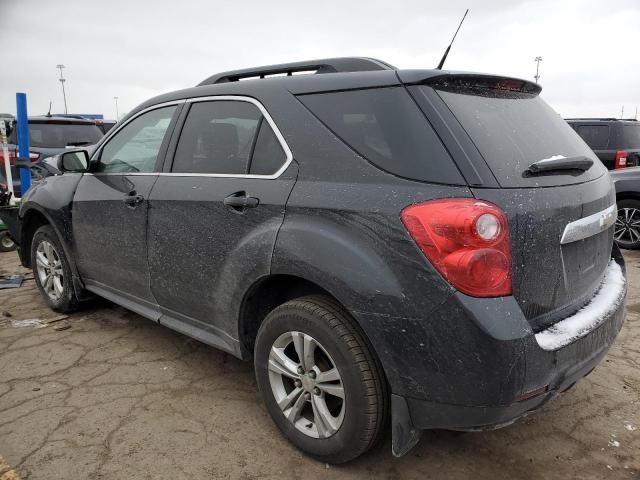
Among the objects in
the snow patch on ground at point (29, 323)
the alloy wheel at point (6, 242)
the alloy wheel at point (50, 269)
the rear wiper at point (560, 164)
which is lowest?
the snow patch on ground at point (29, 323)

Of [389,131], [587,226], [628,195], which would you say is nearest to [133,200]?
[389,131]

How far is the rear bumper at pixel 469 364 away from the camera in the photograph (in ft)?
5.59

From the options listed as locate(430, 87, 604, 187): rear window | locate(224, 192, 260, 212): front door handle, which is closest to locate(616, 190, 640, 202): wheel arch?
locate(430, 87, 604, 187): rear window

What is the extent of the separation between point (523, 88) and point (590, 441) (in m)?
1.75

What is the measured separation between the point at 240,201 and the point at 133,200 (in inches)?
39.4

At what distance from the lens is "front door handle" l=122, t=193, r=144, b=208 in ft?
9.75

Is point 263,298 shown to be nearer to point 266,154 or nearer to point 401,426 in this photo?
point 266,154

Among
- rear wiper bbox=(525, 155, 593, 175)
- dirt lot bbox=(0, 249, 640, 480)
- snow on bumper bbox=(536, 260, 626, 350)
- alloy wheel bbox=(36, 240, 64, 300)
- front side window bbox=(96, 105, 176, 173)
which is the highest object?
front side window bbox=(96, 105, 176, 173)

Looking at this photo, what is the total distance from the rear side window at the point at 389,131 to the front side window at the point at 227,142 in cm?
32

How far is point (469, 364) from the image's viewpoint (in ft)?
5.68

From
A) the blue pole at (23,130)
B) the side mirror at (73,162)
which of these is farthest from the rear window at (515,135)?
the blue pole at (23,130)

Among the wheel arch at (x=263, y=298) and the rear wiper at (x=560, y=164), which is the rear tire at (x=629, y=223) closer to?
the rear wiper at (x=560, y=164)

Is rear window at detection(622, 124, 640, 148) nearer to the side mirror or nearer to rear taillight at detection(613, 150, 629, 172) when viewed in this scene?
rear taillight at detection(613, 150, 629, 172)

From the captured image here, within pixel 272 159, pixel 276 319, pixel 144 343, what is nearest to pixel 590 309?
pixel 276 319
